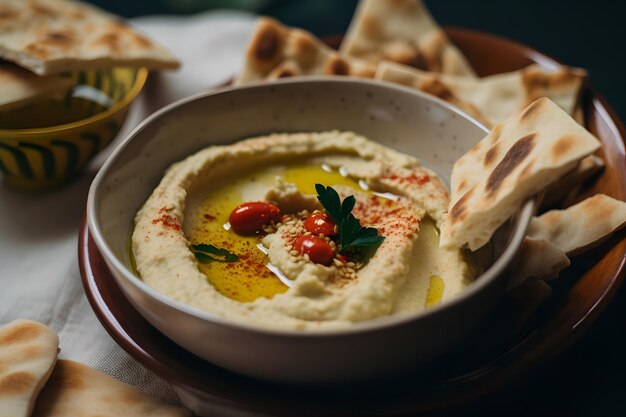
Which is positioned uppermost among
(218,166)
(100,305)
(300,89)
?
(300,89)

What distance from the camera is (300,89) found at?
144 inches

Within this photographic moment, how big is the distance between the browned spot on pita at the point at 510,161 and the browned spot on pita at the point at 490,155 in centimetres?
11

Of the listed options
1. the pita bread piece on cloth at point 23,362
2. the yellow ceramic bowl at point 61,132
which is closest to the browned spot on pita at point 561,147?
the pita bread piece on cloth at point 23,362

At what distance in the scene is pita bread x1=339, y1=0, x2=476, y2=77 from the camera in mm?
4238

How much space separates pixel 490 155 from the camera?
297 cm

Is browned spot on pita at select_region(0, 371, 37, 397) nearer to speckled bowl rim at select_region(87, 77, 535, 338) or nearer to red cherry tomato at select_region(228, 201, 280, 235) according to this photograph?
speckled bowl rim at select_region(87, 77, 535, 338)

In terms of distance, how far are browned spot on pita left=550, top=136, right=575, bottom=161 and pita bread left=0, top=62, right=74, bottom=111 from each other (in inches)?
98.0

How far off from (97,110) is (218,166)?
1.14 metres

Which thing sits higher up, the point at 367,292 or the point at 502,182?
the point at 502,182

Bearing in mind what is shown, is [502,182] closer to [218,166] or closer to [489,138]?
[489,138]

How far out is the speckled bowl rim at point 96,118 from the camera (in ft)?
11.6

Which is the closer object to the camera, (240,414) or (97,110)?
(240,414)

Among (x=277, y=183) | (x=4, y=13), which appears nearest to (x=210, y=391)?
(x=277, y=183)

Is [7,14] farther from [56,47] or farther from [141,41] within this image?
[141,41]
